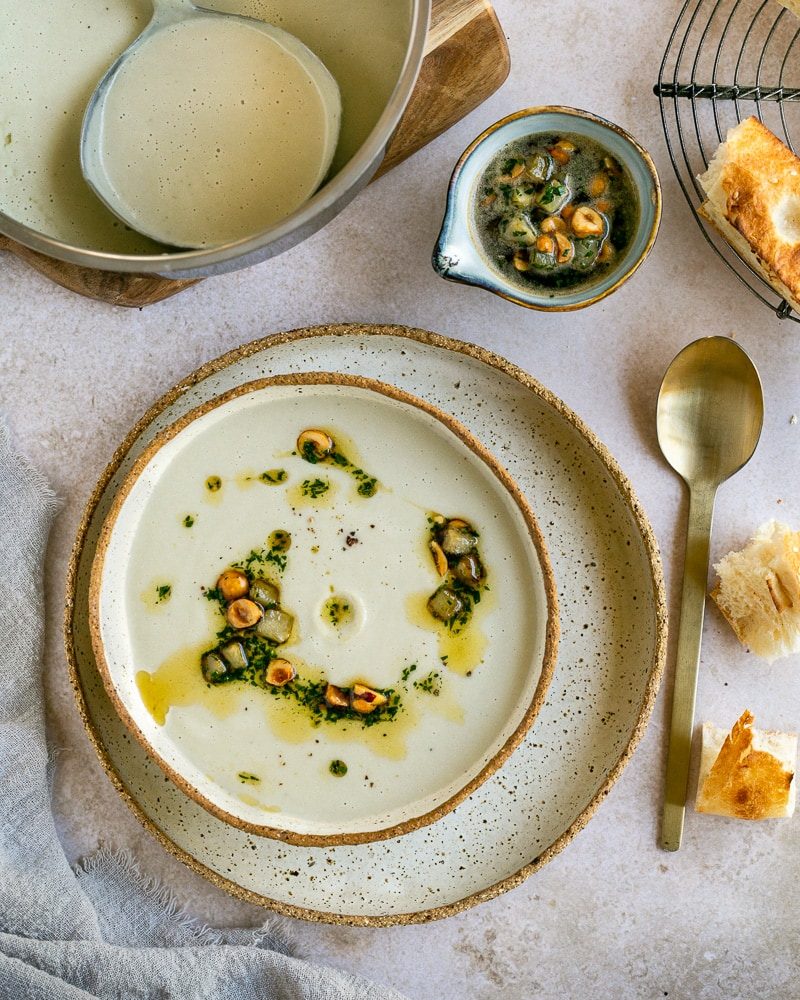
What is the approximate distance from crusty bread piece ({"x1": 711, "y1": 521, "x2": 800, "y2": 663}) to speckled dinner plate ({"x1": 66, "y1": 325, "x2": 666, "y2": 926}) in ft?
0.51

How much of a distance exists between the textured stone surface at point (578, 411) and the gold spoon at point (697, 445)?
0.10ft

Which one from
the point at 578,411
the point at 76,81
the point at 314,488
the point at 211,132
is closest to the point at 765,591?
the point at 578,411

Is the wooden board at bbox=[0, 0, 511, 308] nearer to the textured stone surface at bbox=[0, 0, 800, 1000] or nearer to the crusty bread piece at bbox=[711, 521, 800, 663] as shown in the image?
the textured stone surface at bbox=[0, 0, 800, 1000]

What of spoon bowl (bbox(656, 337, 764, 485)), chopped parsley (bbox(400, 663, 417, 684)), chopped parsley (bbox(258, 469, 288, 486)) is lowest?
chopped parsley (bbox(400, 663, 417, 684))

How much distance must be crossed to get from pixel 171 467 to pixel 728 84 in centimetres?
107

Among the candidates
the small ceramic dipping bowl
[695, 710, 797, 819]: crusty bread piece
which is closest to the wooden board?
the small ceramic dipping bowl

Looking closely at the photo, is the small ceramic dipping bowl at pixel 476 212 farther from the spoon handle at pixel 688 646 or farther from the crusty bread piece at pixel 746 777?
the crusty bread piece at pixel 746 777

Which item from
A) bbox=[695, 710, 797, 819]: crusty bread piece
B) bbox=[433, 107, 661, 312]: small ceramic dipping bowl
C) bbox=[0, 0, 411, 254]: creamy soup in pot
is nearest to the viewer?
bbox=[0, 0, 411, 254]: creamy soup in pot

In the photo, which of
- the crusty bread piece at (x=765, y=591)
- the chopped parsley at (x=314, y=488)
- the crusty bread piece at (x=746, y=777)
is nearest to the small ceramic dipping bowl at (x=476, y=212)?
the chopped parsley at (x=314, y=488)

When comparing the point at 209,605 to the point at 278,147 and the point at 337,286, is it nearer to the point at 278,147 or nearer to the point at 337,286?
the point at 337,286

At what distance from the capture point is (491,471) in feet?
4.41

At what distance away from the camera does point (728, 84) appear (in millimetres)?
1557

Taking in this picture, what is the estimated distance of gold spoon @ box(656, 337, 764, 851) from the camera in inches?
59.6

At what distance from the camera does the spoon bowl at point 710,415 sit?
152 centimetres
